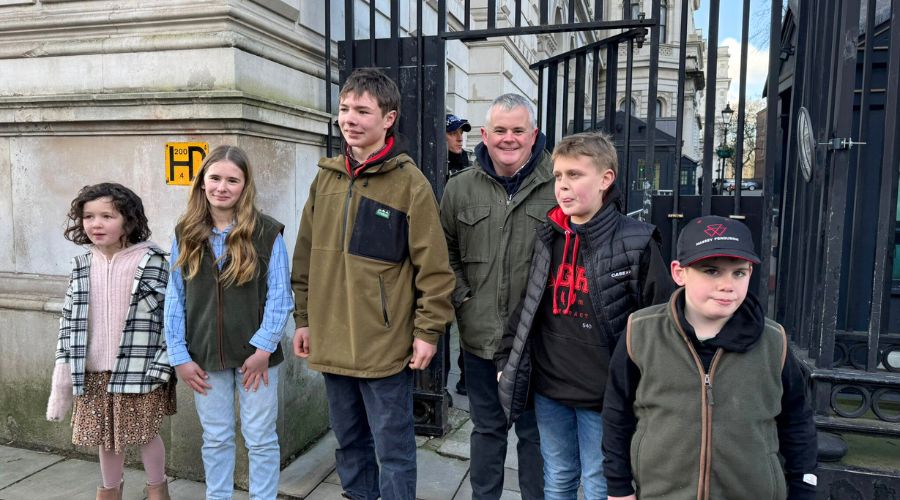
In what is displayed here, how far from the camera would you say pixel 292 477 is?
12.0 ft

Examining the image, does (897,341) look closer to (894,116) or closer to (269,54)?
(894,116)

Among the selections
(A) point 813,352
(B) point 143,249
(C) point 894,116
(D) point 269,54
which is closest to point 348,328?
(B) point 143,249

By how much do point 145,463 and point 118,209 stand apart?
4.11 feet

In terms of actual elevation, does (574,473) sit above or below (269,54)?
below

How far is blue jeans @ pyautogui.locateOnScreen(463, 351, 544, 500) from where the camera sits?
2.92 metres

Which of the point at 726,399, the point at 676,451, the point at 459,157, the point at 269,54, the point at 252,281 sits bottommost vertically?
the point at 676,451

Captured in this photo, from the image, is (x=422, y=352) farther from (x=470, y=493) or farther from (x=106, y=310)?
(x=106, y=310)

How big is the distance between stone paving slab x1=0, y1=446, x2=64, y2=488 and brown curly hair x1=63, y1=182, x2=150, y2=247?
63.6 inches

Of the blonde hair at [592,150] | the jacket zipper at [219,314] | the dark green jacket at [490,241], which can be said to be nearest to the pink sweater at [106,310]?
the jacket zipper at [219,314]

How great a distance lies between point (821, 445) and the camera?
2883mm

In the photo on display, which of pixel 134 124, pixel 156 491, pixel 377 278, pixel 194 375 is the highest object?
pixel 134 124

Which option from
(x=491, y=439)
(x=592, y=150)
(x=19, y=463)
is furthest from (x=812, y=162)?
(x=19, y=463)

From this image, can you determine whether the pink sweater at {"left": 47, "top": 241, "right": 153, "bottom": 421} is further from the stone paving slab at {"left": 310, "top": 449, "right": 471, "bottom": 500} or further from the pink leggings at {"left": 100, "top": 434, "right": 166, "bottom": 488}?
the stone paving slab at {"left": 310, "top": 449, "right": 471, "bottom": 500}

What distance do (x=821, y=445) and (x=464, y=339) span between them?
1.72 meters
